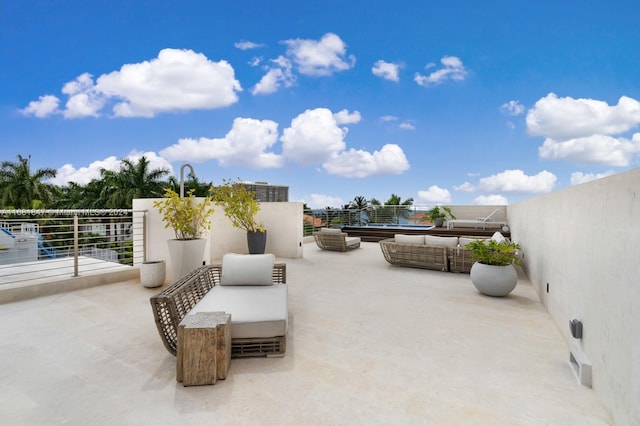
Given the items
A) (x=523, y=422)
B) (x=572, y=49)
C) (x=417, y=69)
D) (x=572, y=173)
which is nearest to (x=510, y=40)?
(x=572, y=49)

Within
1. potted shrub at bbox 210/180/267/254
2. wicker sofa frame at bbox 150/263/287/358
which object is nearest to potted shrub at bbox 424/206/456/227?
potted shrub at bbox 210/180/267/254

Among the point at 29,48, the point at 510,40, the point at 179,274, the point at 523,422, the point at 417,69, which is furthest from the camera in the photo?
the point at 417,69

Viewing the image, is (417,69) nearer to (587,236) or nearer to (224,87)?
(224,87)

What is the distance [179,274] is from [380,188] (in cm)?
1460

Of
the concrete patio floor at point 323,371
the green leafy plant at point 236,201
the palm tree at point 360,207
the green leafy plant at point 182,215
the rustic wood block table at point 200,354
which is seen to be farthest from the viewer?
the palm tree at point 360,207

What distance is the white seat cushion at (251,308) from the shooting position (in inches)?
106

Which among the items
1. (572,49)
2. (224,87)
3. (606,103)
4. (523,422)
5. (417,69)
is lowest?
(523,422)

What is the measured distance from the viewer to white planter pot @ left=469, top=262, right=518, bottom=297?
4.48 m

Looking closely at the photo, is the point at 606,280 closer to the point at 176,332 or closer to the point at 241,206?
the point at 176,332

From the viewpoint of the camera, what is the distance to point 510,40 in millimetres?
8625

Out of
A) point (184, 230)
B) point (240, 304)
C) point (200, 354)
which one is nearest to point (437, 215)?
point (184, 230)

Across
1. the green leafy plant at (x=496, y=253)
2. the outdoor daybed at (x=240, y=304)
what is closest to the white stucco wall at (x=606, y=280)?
the green leafy plant at (x=496, y=253)

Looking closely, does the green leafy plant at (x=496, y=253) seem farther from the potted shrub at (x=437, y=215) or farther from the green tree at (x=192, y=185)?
the green tree at (x=192, y=185)

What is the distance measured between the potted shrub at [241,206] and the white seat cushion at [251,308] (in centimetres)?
392
